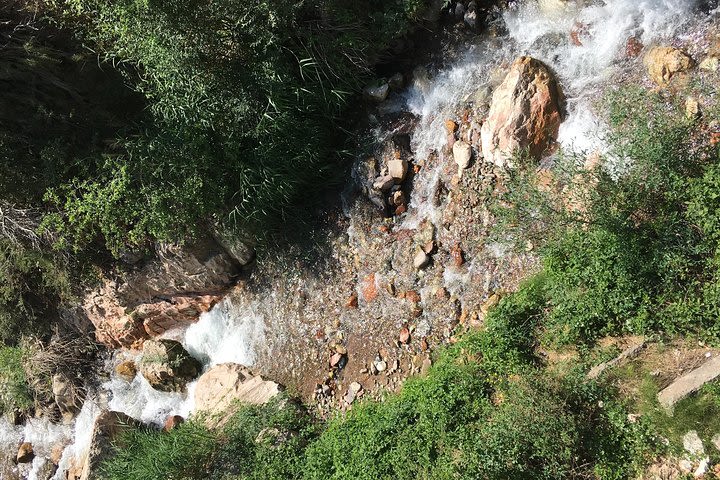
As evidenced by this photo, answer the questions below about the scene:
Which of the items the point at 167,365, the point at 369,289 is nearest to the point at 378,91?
the point at 369,289

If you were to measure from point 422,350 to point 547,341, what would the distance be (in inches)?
74.9

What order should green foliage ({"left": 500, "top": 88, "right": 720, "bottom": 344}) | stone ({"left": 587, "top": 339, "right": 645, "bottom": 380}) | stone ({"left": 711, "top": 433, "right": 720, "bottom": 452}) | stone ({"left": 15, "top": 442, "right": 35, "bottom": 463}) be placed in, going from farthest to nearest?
stone ({"left": 15, "top": 442, "right": 35, "bottom": 463})
stone ({"left": 587, "top": 339, "right": 645, "bottom": 380})
green foliage ({"left": 500, "top": 88, "right": 720, "bottom": 344})
stone ({"left": 711, "top": 433, "right": 720, "bottom": 452})

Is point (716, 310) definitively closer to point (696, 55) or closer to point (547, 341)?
point (547, 341)

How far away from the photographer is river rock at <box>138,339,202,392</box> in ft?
32.7

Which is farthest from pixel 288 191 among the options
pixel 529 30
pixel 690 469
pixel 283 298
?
pixel 690 469

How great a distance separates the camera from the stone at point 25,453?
469 inches

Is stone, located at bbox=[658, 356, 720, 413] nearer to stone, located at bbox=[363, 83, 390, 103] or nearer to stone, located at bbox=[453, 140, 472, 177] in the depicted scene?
stone, located at bbox=[453, 140, 472, 177]

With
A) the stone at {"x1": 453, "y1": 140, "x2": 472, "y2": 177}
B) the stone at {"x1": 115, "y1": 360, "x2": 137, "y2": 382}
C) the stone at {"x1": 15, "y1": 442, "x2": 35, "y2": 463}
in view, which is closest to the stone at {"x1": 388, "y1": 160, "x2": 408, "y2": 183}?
the stone at {"x1": 453, "y1": 140, "x2": 472, "y2": 177}

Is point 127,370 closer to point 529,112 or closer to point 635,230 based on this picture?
point 529,112

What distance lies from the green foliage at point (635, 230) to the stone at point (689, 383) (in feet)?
1.07

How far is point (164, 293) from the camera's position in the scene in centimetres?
999

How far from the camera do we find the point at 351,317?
8.49 metres

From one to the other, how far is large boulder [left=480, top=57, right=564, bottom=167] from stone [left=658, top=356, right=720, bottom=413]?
10.3 feet

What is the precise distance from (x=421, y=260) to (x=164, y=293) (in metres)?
4.91
